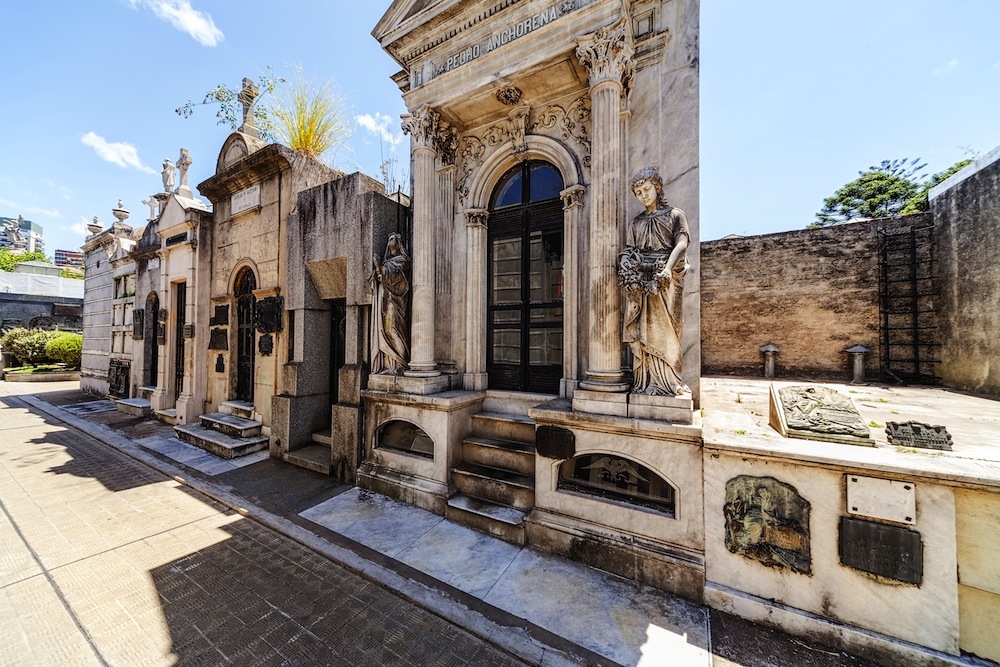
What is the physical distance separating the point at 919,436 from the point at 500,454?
4054mm

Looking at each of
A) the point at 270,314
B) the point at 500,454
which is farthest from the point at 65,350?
the point at 500,454

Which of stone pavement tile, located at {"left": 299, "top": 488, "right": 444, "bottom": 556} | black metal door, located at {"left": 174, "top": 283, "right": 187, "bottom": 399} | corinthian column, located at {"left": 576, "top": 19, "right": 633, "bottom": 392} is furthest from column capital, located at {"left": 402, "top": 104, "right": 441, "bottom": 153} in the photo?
black metal door, located at {"left": 174, "top": 283, "right": 187, "bottom": 399}

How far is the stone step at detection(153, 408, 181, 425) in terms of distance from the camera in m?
8.81

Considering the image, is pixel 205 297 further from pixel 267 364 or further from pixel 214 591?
pixel 214 591

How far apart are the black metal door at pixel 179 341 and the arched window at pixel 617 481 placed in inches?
424

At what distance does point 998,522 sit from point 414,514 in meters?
5.13

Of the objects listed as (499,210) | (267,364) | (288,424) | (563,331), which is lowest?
(288,424)

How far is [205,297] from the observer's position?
8945 millimetres

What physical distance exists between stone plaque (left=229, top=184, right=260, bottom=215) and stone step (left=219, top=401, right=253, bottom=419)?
4556 mm

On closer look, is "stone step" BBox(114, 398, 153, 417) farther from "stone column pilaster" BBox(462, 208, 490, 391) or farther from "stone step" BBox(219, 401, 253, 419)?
"stone column pilaster" BBox(462, 208, 490, 391)

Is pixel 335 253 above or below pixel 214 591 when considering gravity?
above

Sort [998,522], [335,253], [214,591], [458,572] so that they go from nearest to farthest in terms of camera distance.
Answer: [998,522] < [214,591] < [458,572] < [335,253]

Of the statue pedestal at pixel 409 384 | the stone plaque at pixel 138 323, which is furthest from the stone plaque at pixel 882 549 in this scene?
the stone plaque at pixel 138 323

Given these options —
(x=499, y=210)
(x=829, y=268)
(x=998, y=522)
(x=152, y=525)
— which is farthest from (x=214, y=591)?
(x=829, y=268)
